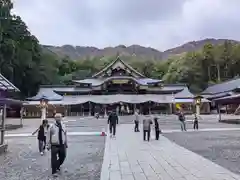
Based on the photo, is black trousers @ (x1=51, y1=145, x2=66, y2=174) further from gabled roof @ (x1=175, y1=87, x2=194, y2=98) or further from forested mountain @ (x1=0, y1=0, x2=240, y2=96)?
gabled roof @ (x1=175, y1=87, x2=194, y2=98)

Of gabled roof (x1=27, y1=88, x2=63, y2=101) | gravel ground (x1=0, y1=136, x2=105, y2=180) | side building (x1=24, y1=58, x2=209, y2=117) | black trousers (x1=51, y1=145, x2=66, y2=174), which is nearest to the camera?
gravel ground (x1=0, y1=136, x2=105, y2=180)

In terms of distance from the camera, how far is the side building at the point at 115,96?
5838 cm

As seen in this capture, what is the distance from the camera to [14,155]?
13125mm

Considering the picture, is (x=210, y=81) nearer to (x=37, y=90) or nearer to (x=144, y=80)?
(x=144, y=80)

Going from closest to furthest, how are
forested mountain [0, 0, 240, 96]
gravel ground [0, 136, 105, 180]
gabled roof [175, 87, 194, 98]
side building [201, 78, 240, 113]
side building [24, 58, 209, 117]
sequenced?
gravel ground [0, 136, 105, 180] < forested mountain [0, 0, 240, 96] < side building [201, 78, 240, 113] < side building [24, 58, 209, 117] < gabled roof [175, 87, 194, 98]

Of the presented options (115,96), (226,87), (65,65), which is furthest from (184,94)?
(65,65)

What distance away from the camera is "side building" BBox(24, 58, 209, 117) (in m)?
58.4

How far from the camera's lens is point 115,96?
59.6 metres

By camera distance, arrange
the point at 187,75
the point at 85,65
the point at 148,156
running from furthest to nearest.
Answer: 1. the point at 85,65
2. the point at 187,75
3. the point at 148,156

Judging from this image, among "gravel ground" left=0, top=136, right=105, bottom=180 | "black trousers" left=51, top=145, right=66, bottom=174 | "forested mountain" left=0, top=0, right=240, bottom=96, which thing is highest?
"forested mountain" left=0, top=0, right=240, bottom=96

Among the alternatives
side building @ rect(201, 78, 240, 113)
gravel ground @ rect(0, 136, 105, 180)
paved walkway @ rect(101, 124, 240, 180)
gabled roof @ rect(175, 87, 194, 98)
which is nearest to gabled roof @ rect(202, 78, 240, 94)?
side building @ rect(201, 78, 240, 113)

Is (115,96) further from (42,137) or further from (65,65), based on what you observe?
(42,137)

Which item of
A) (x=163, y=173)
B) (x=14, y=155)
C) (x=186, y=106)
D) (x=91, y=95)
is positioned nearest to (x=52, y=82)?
(x=91, y=95)

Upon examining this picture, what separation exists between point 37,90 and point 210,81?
138ft
